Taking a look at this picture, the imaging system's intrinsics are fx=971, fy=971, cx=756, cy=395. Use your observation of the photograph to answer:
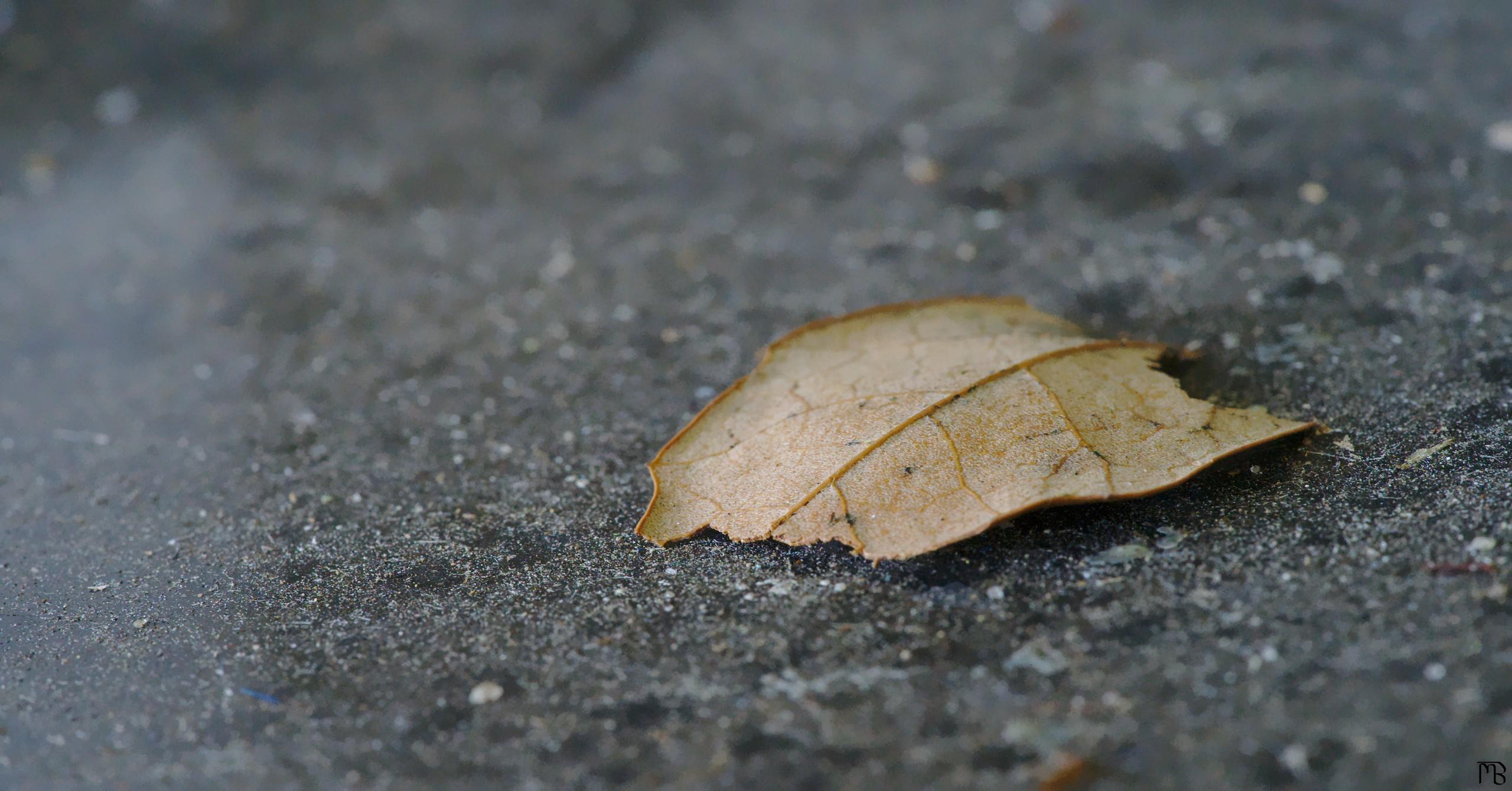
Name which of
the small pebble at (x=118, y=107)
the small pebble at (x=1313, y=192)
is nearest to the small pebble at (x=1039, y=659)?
the small pebble at (x=1313, y=192)

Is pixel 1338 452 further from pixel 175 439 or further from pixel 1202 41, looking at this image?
pixel 175 439

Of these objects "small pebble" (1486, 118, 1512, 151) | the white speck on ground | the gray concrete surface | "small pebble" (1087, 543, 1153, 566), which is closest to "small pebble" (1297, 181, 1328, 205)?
the gray concrete surface

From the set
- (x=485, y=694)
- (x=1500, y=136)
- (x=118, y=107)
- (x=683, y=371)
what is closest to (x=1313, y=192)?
(x=1500, y=136)

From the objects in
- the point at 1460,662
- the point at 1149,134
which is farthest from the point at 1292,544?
the point at 1149,134

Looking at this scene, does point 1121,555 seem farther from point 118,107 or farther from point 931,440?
point 118,107

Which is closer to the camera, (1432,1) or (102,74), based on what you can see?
(1432,1)
